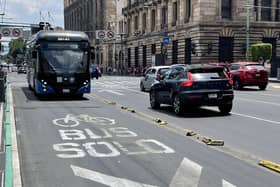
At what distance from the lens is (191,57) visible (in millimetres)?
65000

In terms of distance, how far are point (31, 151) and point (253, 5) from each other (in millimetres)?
58234

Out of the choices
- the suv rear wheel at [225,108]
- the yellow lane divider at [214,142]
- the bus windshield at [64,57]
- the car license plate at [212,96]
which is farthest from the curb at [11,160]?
the bus windshield at [64,57]

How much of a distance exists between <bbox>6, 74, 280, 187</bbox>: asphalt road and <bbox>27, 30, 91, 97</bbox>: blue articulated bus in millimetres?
6496

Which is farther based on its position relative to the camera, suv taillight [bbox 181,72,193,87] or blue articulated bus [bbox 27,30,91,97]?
blue articulated bus [bbox 27,30,91,97]

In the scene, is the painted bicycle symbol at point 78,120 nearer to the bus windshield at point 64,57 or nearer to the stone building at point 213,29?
the bus windshield at point 64,57

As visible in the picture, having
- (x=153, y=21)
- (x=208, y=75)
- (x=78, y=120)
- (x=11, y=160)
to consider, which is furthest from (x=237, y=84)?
(x=153, y=21)

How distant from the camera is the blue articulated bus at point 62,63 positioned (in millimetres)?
23812

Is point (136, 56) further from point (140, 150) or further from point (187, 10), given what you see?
point (140, 150)

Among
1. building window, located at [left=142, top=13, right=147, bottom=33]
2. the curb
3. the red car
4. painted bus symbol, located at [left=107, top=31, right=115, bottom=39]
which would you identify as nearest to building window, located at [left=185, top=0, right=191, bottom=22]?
building window, located at [left=142, top=13, right=147, bottom=33]

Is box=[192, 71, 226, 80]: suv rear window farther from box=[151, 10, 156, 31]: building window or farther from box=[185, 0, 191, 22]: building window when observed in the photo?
box=[151, 10, 156, 31]: building window

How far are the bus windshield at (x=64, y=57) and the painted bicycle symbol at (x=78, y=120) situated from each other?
7206 mm

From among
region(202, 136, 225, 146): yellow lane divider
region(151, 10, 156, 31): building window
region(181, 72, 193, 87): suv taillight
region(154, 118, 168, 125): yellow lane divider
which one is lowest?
region(154, 118, 168, 125): yellow lane divider

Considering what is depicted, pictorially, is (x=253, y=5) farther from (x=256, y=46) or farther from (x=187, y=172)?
(x=187, y=172)

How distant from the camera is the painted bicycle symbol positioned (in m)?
14.7
